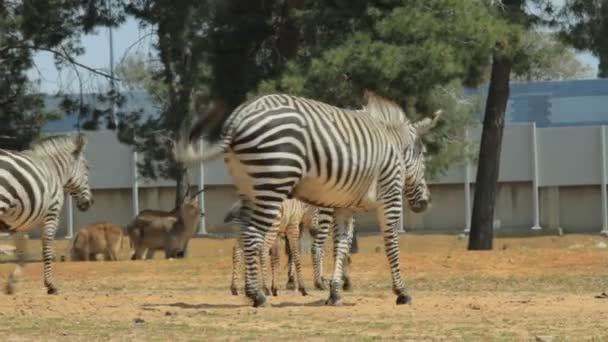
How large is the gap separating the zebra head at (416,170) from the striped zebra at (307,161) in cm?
49

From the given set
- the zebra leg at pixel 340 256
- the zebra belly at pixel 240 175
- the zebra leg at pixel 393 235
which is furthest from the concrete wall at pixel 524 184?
the zebra belly at pixel 240 175

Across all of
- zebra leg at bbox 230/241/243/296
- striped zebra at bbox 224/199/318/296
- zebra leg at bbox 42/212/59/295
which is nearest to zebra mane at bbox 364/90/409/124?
striped zebra at bbox 224/199/318/296

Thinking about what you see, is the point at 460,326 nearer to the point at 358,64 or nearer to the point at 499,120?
the point at 358,64

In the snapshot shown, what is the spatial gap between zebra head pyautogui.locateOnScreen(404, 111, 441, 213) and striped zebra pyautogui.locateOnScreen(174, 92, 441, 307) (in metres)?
0.49

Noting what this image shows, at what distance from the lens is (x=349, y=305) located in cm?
1505

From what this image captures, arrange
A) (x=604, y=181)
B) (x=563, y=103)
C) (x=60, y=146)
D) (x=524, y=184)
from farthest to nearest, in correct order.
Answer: (x=563, y=103) < (x=524, y=184) < (x=604, y=181) < (x=60, y=146)

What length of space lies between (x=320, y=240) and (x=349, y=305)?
1824 millimetres

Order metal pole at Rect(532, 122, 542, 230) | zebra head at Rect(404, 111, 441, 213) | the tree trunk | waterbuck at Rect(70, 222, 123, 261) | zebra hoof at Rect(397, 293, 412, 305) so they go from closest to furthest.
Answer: zebra hoof at Rect(397, 293, 412, 305), zebra head at Rect(404, 111, 441, 213), the tree trunk, waterbuck at Rect(70, 222, 123, 261), metal pole at Rect(532, 122, 542, 230)

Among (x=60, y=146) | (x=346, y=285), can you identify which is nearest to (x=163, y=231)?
(x=60, y=146)

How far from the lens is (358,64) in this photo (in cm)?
2500

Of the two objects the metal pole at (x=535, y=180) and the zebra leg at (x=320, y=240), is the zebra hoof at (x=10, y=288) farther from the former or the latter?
the metal pole at (x=535, y=180)

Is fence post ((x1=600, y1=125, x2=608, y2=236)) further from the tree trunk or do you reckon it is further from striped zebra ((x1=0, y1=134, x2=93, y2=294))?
striped zebra ((x1=0, y1=134, x2=93, y2=294))

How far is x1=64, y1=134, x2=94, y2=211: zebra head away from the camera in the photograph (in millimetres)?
19094

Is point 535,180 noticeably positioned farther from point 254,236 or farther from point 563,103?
point 254,236
